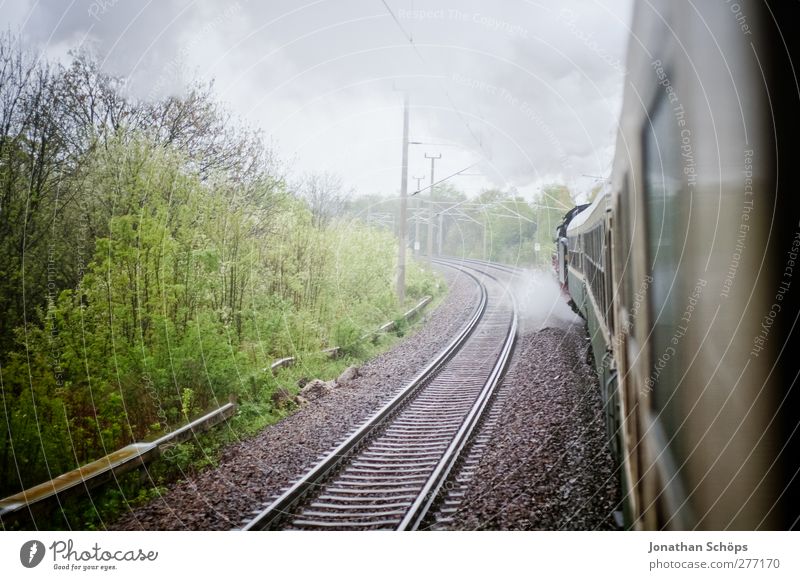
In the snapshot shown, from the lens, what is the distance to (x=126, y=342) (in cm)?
245

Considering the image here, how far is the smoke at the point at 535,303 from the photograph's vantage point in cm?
284

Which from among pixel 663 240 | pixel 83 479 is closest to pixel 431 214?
pixel 663 240

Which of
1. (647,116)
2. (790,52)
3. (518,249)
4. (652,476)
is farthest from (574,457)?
(790,52)

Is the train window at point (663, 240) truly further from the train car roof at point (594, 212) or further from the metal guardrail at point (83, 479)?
the metal guardrail at point (83, 479)

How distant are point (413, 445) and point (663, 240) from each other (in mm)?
1414

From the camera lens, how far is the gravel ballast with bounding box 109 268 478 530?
2.26 meters

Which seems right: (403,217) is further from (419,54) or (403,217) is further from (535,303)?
(535,303)

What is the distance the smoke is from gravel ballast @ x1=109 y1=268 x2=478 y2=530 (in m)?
0.24

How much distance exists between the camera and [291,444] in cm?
248

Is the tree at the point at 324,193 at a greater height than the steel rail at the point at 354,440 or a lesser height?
greater

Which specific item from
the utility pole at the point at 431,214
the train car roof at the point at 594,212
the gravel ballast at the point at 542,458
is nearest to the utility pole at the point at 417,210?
the utility pole at the point at 431,214

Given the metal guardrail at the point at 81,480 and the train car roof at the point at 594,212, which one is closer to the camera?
the metal guardrail at the point at 81,480

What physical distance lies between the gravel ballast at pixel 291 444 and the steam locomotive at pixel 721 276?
3.49ft
